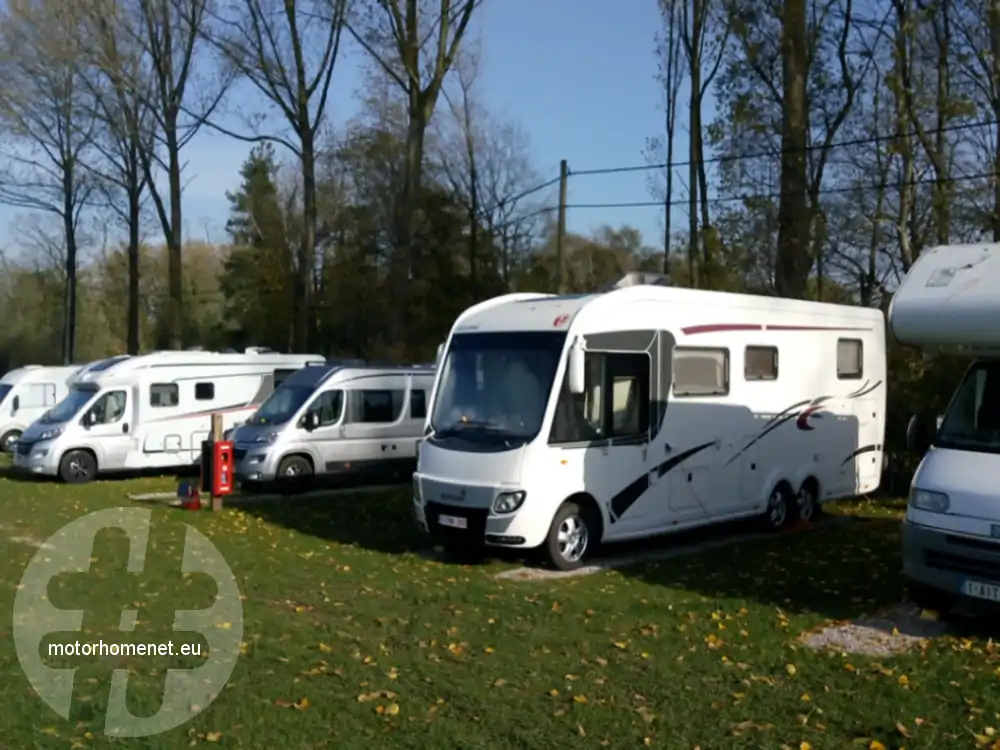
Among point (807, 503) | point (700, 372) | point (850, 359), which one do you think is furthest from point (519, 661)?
point (850, 359)

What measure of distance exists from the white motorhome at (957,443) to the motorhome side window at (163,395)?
53.9 feet

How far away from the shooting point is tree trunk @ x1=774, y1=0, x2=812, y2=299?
74.7ft

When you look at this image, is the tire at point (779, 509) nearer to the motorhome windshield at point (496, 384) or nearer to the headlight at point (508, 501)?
the motorhome windshield at point (496, 384)

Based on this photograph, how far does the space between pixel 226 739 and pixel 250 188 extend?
55.0 metres

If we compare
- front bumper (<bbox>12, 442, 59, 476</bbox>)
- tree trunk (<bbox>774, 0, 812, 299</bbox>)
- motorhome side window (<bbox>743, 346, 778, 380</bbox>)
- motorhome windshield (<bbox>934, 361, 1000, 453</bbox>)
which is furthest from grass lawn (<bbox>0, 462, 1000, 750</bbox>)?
tree trunk (<bbox>774, 0, 812, 299</bbox>)

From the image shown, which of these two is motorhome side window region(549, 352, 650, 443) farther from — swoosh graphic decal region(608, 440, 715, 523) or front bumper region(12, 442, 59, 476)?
front bumper region(12, 442, 59, 476)

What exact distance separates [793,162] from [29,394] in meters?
21.4

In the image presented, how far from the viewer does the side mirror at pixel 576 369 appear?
38.5 ft

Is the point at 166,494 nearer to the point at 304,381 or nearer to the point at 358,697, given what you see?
the point at 304,381

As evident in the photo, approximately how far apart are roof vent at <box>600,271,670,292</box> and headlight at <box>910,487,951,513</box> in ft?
15.8

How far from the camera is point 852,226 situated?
25.7 m

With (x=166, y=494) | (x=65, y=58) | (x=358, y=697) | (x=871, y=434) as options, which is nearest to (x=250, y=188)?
(x=65, y=58)

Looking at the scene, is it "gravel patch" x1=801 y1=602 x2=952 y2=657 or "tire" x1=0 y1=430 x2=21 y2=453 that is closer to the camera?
"gravel patch" x1=801 y1=602 x2=952 y2=657

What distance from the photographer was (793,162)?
23109mm
